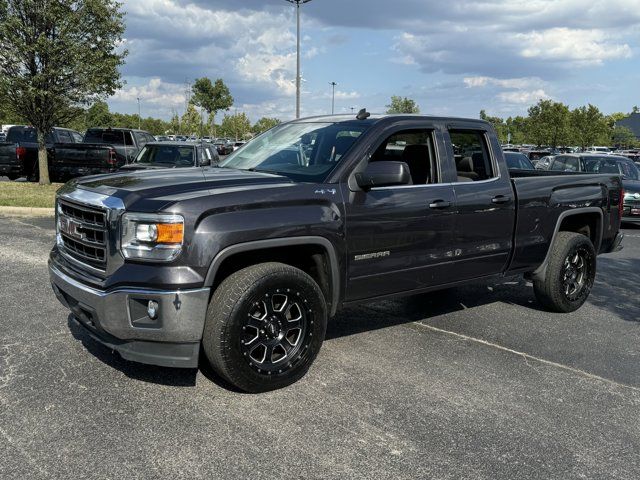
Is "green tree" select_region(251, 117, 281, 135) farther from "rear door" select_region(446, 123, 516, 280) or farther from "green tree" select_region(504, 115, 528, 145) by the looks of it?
"rear door" select_region(446, 123, 516, 280)

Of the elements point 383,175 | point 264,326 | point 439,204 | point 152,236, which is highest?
point 383,175

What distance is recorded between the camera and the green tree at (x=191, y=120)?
250ft

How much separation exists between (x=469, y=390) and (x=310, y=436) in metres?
1.31

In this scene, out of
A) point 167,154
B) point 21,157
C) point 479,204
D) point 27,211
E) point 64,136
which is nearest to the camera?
point 479,204

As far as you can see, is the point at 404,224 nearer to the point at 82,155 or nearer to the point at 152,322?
the point at 152,322

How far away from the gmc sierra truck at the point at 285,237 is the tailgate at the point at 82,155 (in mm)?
11171

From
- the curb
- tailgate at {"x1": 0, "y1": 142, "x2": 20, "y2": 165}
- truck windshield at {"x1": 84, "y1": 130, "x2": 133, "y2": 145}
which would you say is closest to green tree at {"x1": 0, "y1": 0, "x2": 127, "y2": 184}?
truck windshield at {"x1": 84, "y1": 130, "x2": 133, "y2": 145}

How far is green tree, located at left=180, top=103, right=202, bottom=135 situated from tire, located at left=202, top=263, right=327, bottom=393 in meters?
74.9

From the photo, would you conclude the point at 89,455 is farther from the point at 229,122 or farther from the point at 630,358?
the point at 229,122

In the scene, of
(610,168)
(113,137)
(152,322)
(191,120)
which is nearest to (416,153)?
(152,322)

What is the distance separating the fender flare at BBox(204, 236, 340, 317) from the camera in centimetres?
350

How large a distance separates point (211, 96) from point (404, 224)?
67.5 metres

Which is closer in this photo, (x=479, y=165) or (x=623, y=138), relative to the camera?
(x=479, y=165)

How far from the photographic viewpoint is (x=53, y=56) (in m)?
15.6
